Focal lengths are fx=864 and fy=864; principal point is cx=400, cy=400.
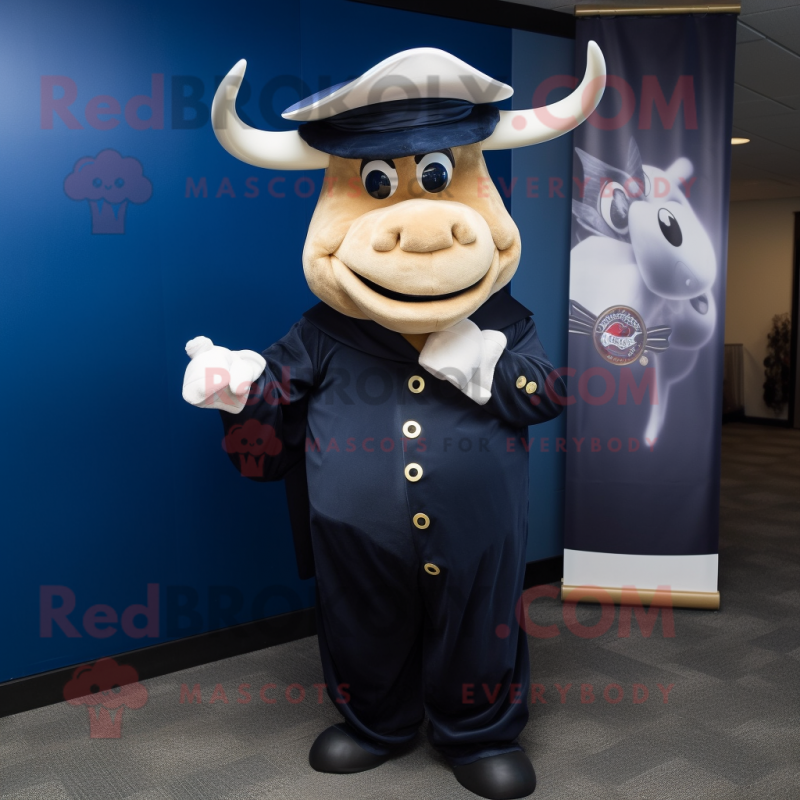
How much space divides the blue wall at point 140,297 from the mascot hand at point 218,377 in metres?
0.76

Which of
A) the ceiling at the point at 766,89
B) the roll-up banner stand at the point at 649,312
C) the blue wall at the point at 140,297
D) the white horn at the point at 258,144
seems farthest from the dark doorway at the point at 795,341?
the white horn at the point at 258,144

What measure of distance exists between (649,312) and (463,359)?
5.11 ft

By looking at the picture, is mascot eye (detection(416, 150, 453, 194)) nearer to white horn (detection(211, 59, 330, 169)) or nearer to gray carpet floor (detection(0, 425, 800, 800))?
white horn (detection(211, 59, 330, 169))

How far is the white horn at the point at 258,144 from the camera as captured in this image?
1881mm

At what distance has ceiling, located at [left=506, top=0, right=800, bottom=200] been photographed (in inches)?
132

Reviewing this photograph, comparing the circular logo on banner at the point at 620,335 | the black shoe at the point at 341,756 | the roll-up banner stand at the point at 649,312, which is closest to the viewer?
the black shoe at the point at 341,756

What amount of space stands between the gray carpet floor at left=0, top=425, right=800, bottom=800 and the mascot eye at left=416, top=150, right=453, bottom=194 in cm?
148

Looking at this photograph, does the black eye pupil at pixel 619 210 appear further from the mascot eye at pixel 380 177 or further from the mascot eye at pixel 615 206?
the mascot eye at pixel 380 177

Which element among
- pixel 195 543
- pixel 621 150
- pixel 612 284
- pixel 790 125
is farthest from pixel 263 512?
pixel 790 125

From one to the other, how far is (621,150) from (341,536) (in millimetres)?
1969

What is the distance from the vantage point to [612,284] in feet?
10.7

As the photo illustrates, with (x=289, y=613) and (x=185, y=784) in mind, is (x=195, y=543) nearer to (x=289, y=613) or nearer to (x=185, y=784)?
(x=289, y=613)

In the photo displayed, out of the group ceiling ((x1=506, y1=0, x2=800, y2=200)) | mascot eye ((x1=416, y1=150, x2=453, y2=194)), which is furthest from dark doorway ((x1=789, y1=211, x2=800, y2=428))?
mascot eye ((x1=416, y1=150, x2=453, y2=194))

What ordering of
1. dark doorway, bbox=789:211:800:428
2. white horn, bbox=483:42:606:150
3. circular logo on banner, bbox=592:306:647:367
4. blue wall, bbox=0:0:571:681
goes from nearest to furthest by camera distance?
white horn, bbox=483:42:606:150, blue wall, bbox=0:0:571:681, circular logo on banner, bbox=592:306:647:367, dark doorway, bbox=789:211:800:428
